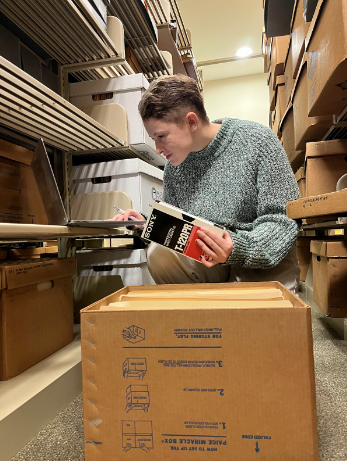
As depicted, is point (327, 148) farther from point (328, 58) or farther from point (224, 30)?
point (224, 30)

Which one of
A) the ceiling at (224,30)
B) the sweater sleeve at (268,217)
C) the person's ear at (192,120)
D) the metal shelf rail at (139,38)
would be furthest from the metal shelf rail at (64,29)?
the ceiling at (224,30)

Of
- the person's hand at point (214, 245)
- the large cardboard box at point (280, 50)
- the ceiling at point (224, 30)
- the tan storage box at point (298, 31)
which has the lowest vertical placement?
the person's hand at point (214, 245)

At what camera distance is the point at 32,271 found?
36.7 inches

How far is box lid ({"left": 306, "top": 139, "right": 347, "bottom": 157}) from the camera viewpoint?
136cm

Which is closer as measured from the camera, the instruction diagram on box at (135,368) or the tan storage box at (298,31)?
the instruction diagram on box at (135,368)

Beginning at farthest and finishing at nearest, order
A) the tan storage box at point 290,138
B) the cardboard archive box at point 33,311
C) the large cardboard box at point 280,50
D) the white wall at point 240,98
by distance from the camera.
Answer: the white wall at point 240,98, the large cardboard box at point 280,50, the tan storage box at point 290,138, the cardboard archive box at point 33,311

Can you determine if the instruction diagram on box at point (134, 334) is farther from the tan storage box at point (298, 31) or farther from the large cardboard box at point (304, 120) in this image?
the tan storage box at point (298, 31)

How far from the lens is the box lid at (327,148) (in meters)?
1.36

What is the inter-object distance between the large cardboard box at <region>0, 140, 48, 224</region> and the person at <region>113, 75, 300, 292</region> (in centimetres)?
34

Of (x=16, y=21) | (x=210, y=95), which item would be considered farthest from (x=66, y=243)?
(x=210, y=95)

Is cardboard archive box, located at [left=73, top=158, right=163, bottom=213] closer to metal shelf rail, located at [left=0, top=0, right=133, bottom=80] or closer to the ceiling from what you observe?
metal shelf rail, located at [left=0, top=0, right=133, bottom=80]

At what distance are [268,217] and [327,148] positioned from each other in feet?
2.27

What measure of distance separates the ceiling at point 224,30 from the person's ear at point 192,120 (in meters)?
2.47

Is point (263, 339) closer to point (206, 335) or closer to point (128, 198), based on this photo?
point (206, 335)
